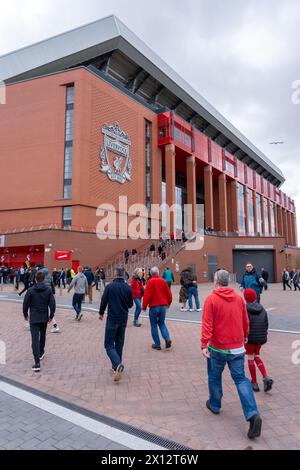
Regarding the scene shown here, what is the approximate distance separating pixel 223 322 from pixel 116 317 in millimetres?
2001

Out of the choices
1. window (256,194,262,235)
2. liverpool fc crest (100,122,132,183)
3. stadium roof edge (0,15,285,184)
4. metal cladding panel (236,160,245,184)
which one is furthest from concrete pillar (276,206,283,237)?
liverpool fc crest (100,122,132,183)

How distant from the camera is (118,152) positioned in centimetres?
3459

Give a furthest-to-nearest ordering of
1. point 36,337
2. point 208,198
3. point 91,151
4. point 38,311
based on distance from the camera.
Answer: point 208,198, point 91,151, point 38,311, point 36,337

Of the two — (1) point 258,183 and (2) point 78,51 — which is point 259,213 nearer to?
(1) point 258,183

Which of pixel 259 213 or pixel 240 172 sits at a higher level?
pixel 240 172

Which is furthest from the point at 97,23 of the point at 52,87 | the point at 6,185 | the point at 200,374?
the point at 200,374

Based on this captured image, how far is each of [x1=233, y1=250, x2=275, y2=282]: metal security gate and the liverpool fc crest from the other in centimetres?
1567

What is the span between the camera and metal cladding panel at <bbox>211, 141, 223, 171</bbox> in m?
49.7

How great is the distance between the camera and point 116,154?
113ft

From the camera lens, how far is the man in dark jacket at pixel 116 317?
4.86 m

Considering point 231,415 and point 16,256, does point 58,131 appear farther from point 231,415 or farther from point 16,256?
point 231,415

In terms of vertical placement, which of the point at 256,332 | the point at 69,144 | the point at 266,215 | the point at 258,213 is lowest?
the point at 256,332

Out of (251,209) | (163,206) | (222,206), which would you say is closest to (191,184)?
(163,206)

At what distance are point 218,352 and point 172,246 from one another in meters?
26.3
